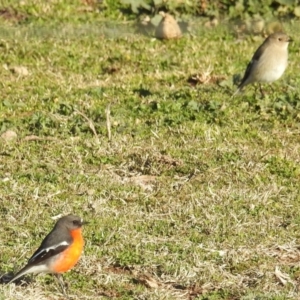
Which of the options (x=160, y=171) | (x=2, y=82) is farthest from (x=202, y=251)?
(x=2, y=82)

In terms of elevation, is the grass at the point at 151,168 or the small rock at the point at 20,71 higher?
the grass at the point at 151,168

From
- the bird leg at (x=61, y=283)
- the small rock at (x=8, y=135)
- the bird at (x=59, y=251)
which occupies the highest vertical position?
the bird at (x=59, y=251)

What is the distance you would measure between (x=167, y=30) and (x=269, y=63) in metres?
2.41

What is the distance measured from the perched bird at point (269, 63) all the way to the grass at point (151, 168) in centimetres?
18

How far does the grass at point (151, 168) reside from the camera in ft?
23.8

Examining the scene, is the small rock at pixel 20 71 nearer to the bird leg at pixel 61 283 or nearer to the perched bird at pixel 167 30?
the perched bird at pixel 167 30

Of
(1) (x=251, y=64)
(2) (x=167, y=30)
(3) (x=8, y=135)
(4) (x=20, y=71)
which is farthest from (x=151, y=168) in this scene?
(2) (x=167, y=30)

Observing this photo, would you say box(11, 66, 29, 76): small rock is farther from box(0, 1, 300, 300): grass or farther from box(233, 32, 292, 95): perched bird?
box(233, 32, 292, 95): perched bird

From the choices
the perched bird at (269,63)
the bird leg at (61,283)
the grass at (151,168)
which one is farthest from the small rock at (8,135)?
the bird leg at (61,283)

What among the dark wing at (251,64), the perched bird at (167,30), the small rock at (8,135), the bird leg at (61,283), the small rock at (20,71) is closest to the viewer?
the bird leg at (61,283)

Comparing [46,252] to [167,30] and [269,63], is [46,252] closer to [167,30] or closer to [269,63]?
[269,63]

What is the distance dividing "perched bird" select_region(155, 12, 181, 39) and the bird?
7041mm

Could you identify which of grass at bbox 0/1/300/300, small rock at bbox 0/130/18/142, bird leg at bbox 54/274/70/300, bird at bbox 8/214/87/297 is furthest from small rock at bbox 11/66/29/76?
bird leg at bbox 54/274/70/300

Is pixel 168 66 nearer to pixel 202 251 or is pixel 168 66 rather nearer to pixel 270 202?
pixel 270 202
